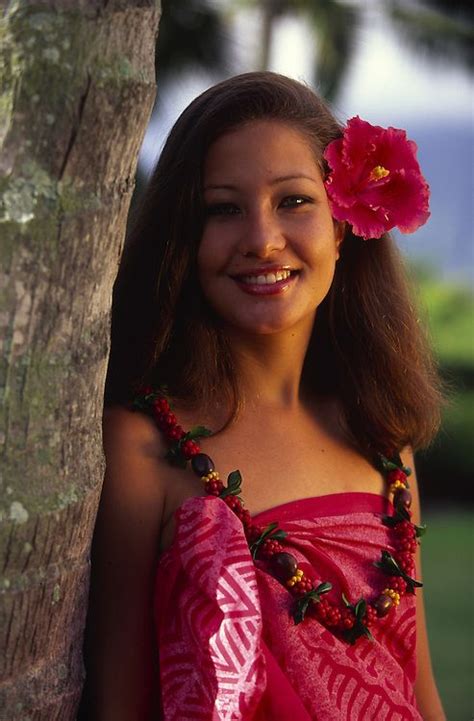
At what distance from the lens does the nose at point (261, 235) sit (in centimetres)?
258

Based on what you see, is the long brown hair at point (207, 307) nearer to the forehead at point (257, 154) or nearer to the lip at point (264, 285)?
the forehead at point (257, 154)

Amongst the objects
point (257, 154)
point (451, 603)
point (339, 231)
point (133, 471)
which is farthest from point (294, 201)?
point (451, 603)

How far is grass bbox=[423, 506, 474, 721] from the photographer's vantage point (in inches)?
295

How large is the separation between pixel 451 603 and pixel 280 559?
23.1ft

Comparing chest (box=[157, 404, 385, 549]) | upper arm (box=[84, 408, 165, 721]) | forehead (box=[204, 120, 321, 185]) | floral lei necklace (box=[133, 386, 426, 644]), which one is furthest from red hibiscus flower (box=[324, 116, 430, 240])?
upper arm (box=[84, 408, 165, 721])

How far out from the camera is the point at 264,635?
2543 mm

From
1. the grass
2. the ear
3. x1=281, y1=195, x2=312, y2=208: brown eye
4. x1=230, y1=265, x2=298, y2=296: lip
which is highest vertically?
x1=281, y1=195, x2=312, y2=208: brown eye

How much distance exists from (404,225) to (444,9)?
41.4ft

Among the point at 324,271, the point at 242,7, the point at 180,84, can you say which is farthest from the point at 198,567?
the point at 242,7

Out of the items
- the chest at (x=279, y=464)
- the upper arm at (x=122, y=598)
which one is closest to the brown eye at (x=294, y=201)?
the chest at (x=279, y=464)

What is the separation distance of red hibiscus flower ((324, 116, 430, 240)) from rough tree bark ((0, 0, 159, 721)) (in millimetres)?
878

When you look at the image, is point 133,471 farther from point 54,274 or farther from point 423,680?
point 423,680

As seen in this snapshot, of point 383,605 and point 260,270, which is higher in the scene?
point 260,270

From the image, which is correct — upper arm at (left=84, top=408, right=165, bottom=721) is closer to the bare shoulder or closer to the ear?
the bare shoulder
